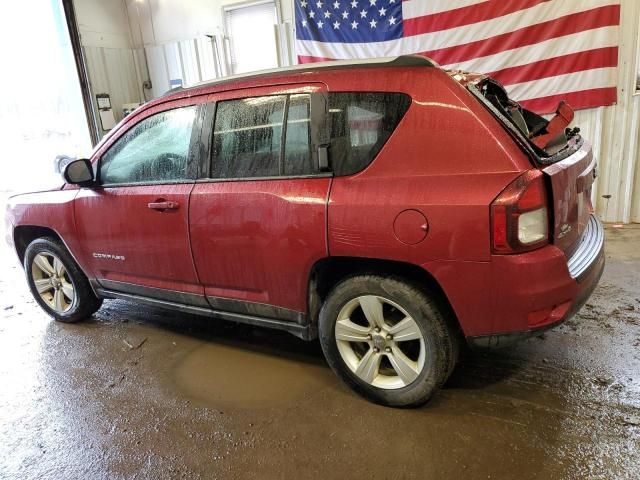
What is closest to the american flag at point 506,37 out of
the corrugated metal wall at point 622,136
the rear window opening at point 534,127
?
the corrugated metal wall at point 622,136

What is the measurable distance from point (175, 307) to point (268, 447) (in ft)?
4.14

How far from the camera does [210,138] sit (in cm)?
273

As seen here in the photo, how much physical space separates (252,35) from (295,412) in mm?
5786

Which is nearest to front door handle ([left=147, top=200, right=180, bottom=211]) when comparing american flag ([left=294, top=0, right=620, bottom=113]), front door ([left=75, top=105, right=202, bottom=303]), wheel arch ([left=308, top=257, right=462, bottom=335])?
front door ([left=75, top=105, right=202, bottom=303])

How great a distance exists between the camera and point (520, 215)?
6.22ft

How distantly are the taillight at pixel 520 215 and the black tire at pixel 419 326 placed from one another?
0.45 m

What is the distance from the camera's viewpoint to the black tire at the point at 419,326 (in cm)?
218

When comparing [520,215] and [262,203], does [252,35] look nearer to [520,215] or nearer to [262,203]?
[262,203]

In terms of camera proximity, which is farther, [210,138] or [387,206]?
[210,138]

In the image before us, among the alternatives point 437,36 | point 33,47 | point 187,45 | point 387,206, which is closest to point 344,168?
point 387,206

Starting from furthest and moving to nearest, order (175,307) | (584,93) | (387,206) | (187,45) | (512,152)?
1. (187,45)
2. (584,93)
3. (175,307)
4. (387,206)
5. (512,152)

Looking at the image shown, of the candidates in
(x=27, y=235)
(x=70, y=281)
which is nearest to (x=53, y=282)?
(x=70, y=281)

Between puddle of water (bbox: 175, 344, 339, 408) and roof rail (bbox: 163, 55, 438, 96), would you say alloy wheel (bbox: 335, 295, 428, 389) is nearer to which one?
puddle of water (bbox: 175, 344, 339, 408)

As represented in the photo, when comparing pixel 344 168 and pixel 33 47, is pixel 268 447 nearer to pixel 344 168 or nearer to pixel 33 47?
pixel 344 168
